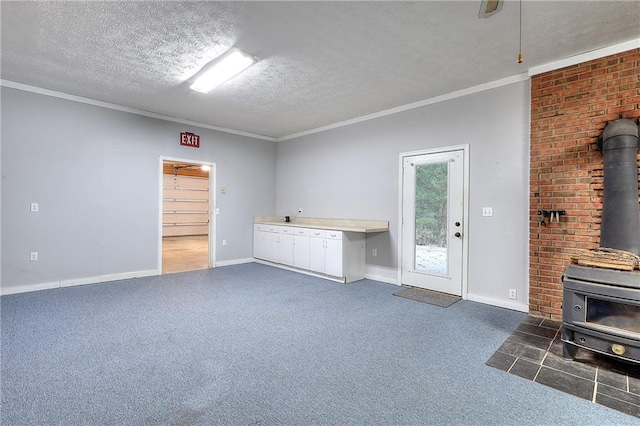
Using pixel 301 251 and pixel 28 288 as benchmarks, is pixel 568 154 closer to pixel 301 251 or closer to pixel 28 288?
pixel 301 251

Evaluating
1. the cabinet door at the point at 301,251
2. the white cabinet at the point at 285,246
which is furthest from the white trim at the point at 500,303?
the white cabinet at the point at 285,246

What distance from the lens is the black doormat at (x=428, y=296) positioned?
13.2 feet

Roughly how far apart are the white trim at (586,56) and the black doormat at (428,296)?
296cm

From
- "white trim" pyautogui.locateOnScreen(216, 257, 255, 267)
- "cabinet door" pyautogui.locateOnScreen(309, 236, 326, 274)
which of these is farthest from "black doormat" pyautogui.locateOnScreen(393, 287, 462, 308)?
"white trim" pyautogui.locateOnScreen(216, 257, 255, 267)

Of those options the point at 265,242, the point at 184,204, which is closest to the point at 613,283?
the point at 265,242

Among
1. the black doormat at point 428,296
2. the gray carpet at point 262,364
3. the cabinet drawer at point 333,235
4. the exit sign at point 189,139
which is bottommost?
the gray carpet at point 262,364

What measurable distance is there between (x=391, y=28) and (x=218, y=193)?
4.69 meters

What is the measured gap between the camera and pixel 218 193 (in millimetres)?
6336

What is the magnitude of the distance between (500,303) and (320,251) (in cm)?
275

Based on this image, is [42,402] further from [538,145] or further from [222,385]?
[538,145]

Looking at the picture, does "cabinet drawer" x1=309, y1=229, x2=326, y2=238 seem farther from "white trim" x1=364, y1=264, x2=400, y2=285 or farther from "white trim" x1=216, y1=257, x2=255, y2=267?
"white trim" x1=216, y1=257, x2=255, y2=267

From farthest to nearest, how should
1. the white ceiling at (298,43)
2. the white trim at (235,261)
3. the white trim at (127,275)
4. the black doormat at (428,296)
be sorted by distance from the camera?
1. the white trim at (235,261)
2. the white trim at (127,275)
3. the black doormat at (428,296)
4. the white ceiling at (298,43)

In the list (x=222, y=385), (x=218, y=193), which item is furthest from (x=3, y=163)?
(x=222, y=385)

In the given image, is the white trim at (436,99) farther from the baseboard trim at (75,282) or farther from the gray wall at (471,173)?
the baseboard trim at (75,282)
